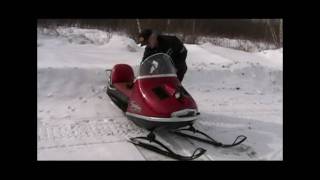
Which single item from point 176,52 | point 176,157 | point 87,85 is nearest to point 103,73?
point 87,85

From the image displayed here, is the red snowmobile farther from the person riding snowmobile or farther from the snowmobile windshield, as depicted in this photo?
the person riding snowmobile

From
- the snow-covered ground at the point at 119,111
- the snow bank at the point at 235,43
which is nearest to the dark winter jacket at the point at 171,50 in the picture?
the snow-covered ground at the point at 119,111

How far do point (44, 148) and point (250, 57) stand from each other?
5.80 m

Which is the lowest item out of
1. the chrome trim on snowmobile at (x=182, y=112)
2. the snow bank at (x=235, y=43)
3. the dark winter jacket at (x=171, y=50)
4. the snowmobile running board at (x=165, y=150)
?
the snowmobile running board at (x=165, y=150)

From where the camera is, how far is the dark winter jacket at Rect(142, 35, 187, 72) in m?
4.36

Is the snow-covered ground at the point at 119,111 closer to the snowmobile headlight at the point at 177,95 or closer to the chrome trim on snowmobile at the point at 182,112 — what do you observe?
the chrome trim on snowmobile at the point at 182,112

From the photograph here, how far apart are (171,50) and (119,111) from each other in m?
1.19

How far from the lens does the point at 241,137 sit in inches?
167

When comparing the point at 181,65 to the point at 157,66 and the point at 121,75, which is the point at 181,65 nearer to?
the point at 157,66

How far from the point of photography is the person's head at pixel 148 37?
14.0ft

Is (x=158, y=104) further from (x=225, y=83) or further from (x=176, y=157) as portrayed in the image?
(x=225, y=83)

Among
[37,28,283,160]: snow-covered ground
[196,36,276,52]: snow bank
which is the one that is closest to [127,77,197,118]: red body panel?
[37,28,283,160]: snow-covered ground

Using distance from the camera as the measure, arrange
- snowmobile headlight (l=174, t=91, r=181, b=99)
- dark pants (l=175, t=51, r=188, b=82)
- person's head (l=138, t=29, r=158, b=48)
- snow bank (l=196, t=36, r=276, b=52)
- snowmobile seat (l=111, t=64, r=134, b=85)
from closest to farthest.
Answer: snowmobile headlight (l=174, t=91, r=181, b=99) < person's head (l=138, t=29, r=158, b=48) < dark pants (l=175, t=51, r=188, b=82) < snowmobile seat (l=111, t=64, r=134, b=85) < snow bank (l=196, t=36, r=276, b=52)

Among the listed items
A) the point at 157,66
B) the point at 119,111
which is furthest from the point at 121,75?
the point at 157,66
